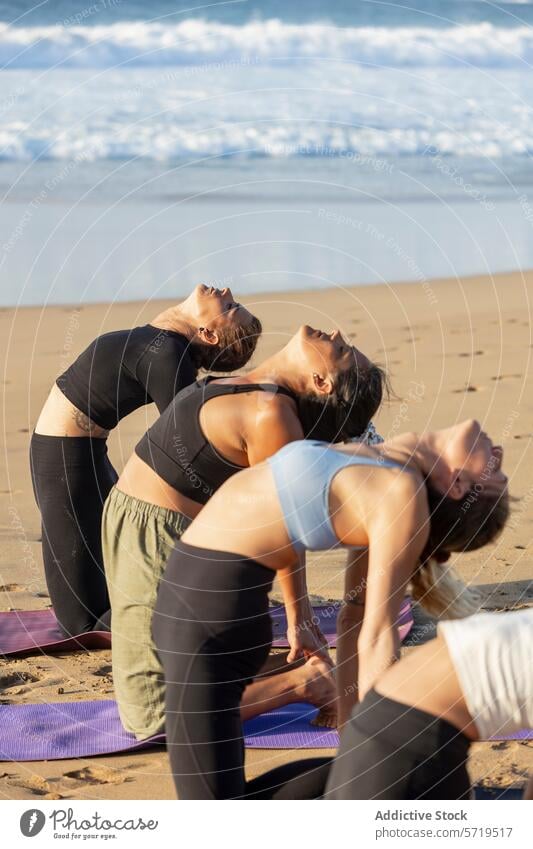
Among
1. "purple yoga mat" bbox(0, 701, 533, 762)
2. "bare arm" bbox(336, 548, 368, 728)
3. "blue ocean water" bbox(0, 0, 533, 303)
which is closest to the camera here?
"bare arm" bbox(336, 548, 368, 728)

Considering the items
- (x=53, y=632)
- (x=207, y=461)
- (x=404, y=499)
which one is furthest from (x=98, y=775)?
(x=404, y=499)

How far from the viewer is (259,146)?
2022 centimetres

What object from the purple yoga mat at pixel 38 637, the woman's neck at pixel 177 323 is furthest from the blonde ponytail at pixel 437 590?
the purple yoga mat at pixel 38 637

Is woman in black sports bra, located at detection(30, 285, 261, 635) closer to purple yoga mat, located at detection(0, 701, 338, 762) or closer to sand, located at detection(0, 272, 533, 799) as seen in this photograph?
sand, located at detection(0, 272, 533, 799)

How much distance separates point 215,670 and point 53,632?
8.06 feet

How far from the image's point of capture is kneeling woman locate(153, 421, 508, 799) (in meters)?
3.59

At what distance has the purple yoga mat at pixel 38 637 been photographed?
5.84m

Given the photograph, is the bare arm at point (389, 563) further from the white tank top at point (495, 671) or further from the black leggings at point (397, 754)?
the white tank top at point (495, 671)

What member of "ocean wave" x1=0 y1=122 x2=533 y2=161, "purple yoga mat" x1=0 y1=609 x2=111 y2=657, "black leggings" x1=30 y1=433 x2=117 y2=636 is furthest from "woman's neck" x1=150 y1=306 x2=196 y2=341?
"ocean wave" x1=0 y1=122 x2=533 y2=161

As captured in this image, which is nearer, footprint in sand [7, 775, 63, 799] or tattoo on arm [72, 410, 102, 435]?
footprint in sand [7, 775, 63, 799]

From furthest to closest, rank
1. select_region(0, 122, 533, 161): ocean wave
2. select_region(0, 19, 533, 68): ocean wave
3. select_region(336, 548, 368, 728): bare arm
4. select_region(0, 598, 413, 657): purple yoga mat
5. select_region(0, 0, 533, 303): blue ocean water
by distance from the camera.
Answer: select_region(0, 19, 533, 68): ocean wave
select_region(0, 122, 533, 161): ocean wave
select_region(0, 0, 533, 303): blue ocean water
select_region(0, 598, 413, 657): purple yoga mat
select_region(336, 548, 368, 728): bare arm

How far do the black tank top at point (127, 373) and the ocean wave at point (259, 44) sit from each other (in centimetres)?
2068

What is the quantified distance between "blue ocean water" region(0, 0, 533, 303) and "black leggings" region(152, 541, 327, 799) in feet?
9.79

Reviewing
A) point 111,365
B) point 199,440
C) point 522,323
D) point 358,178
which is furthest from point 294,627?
point 358,178
